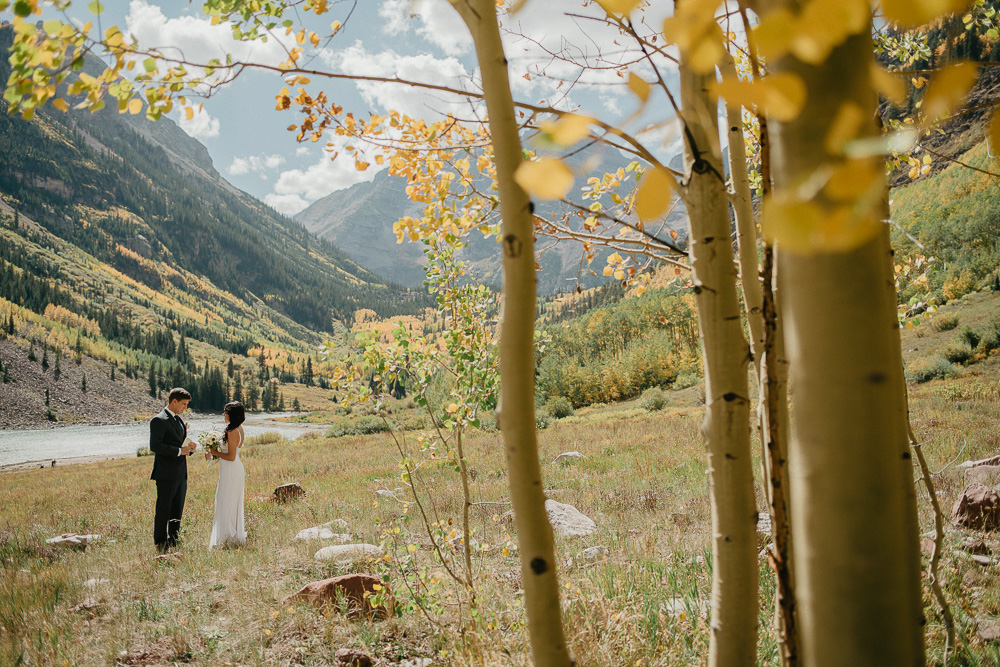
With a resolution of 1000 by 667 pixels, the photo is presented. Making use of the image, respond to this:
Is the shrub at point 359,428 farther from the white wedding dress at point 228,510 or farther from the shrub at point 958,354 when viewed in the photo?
the shrub at point 958,354

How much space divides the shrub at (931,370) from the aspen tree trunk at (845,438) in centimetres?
1692

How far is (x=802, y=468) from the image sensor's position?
775 millimetres

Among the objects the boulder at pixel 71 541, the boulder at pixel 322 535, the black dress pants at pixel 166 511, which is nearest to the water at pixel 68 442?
the boulder at pixel 71 541

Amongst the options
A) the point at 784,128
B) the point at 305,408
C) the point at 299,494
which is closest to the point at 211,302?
the point at 305,408

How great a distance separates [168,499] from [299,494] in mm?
3522

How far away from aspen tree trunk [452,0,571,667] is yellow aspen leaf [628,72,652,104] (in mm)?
730

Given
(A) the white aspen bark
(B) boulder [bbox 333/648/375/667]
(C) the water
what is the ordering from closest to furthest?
1. (A) the white aspen bark
2. (B) boulder [bbox 333/648/375/667]
3. (C) the water

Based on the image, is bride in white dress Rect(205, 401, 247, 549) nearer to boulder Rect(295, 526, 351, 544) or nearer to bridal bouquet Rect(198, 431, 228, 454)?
bridal bouquet Rect(198, 431, 228, 454)

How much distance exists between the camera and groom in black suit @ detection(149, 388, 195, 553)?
5.93 meters

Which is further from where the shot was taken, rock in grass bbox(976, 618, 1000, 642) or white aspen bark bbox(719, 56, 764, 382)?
rock in grass bbox(976, 618, 1000, 642)

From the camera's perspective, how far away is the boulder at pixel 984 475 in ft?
17.5

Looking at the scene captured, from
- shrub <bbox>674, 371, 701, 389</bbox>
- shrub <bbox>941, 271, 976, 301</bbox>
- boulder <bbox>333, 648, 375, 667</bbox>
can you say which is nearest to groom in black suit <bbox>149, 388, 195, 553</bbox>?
boulder <bbox>333, 648, 375, 667</bbox>

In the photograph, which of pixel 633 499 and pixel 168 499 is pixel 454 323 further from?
pixel 168 499

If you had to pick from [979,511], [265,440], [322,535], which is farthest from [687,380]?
[322,535]
